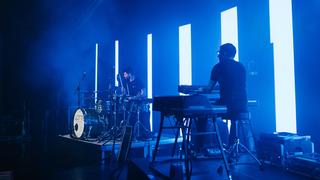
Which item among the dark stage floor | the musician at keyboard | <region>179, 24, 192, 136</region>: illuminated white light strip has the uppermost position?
<region>179, 24, 192, 136</region>: illuminated white light strip

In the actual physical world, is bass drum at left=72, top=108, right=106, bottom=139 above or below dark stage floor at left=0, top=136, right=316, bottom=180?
above

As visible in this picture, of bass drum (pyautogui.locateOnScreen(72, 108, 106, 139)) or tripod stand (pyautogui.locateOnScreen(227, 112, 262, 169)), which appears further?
bass drum (pyautogui.locateOnScreen(72, 108, 106, 139))

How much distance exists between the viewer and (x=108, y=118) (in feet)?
21.2

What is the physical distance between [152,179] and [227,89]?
4.73 ft

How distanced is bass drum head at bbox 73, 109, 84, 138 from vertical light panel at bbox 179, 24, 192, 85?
2483 mm

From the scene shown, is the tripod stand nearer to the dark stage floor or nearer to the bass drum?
the dark stage floor

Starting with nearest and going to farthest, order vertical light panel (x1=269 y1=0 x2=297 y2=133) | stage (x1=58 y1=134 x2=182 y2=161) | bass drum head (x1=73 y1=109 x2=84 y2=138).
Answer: vertical light panel (x1=269 y1=0 x2=297 y2=133) < stage (x1=58 y1=134 x2=182 y2=161) < bass drum head (x1=73 y1=109 x2=84 y2=138)

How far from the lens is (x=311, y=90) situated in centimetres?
418

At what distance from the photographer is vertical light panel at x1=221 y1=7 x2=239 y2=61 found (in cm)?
552

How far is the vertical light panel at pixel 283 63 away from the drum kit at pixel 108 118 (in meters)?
2.64

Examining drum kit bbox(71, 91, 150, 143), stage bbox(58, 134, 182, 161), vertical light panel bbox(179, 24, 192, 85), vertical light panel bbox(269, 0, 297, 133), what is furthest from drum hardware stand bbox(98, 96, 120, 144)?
vertical light panel bbox(269, 0, 297, 133)

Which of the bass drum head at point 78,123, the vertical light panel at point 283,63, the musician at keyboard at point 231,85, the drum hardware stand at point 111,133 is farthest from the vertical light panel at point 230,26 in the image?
the bass drum head at point 78,123

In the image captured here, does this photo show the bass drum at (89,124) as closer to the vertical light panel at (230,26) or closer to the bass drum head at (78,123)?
the bass drum head at (78,123)

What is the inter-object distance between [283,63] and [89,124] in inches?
161
